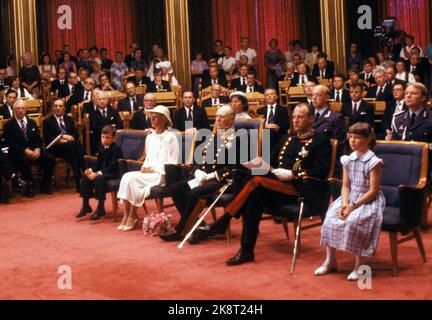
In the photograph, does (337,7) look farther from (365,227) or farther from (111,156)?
(365,227)

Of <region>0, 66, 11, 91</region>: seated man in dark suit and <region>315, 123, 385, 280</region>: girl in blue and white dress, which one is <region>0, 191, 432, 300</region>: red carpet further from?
<region>0, 66, 11, 91</region>: seated man in dark suit

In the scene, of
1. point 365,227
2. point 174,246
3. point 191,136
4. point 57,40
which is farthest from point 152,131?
point 57,40

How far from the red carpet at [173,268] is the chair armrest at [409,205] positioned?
320mm

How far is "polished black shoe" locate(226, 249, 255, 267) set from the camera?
5402 mm

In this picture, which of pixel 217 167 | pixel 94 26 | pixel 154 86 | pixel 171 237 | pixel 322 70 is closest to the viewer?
pixel 171 237

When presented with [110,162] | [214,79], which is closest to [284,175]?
[110,162]

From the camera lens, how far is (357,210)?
195 inches

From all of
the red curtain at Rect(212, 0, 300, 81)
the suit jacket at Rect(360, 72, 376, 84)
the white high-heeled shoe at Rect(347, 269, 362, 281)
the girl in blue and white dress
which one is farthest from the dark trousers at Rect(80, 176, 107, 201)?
the red curtain at Rect(212, 0, 300, 81)

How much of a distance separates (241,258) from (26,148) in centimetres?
465

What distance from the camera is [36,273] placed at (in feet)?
17.6

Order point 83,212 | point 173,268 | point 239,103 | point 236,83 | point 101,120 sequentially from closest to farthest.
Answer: point 173,268 → point 239,103 → point 83,212 → point 101,120 → point 236,83

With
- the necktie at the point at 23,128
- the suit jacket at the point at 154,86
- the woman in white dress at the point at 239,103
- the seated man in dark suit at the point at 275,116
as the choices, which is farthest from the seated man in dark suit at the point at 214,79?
the woman in white dress at the point at 239,103

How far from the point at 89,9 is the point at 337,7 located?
5504 millimetres

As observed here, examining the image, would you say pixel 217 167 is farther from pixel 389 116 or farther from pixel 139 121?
pixel 139 121
